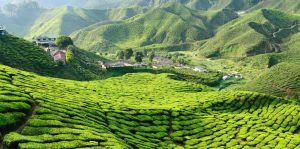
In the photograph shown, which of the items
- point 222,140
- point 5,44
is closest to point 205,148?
point 222,140

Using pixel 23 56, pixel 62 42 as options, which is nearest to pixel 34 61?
pixel 23 56

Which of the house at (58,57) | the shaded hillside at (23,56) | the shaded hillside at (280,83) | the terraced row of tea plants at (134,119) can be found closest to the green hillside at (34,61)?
the shaded hillside at (23,56)

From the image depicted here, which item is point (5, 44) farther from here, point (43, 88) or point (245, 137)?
point (245, 137)

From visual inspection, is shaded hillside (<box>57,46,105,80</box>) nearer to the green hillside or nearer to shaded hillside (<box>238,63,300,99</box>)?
the green hillside

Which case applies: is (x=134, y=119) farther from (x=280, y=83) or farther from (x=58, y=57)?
(x=280, y=83)

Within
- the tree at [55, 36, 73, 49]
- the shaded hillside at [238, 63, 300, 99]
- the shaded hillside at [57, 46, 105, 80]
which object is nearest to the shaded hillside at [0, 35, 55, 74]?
the shaded hillside at [57, 46, 105, 80]

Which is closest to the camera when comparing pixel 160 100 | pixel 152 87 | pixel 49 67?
pixel 160 100

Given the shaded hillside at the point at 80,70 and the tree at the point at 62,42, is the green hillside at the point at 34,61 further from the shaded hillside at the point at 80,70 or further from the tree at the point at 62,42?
the tree at the point at 62,42

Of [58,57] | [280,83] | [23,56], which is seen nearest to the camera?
[23,56]
